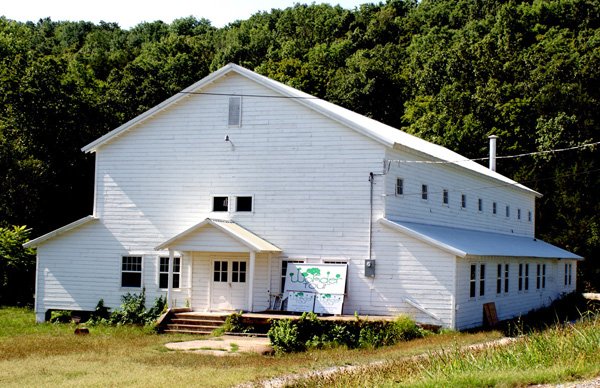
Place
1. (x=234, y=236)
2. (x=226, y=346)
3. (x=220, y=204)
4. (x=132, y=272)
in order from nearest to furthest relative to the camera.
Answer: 1. (x=226, y=346)
2. (x=234, y=236)
3. (x=220, y=204)
4. (x=132, y=272)

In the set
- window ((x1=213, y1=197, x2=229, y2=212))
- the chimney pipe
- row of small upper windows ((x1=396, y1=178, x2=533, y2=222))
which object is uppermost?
the chimney pipe

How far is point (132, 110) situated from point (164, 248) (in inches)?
1319

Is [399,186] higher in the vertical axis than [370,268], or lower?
higher

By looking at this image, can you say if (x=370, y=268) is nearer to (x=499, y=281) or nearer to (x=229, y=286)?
(x=229, y=286)


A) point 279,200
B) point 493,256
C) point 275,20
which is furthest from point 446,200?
point 275,20

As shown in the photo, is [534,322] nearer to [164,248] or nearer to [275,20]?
[164,248]

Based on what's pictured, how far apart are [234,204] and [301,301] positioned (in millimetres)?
4621

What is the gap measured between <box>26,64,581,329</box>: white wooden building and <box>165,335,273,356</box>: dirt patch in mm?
3123

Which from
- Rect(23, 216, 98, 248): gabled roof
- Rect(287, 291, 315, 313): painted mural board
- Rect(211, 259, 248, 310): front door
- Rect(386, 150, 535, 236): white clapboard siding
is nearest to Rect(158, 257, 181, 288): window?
Rect(211, 259, 248, 310): front door

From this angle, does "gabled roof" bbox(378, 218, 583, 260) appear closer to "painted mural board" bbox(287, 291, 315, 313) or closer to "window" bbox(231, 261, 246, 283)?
"painted mural board" bbox(287, 291, 315, 313)

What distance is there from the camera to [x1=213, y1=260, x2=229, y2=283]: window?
3031cm

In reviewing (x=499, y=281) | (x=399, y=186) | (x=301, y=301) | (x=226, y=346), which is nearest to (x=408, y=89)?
(x=499, y=281)

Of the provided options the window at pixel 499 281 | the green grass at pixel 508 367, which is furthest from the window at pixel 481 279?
the green grass at pixel 508 367

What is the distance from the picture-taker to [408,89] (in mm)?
70875
